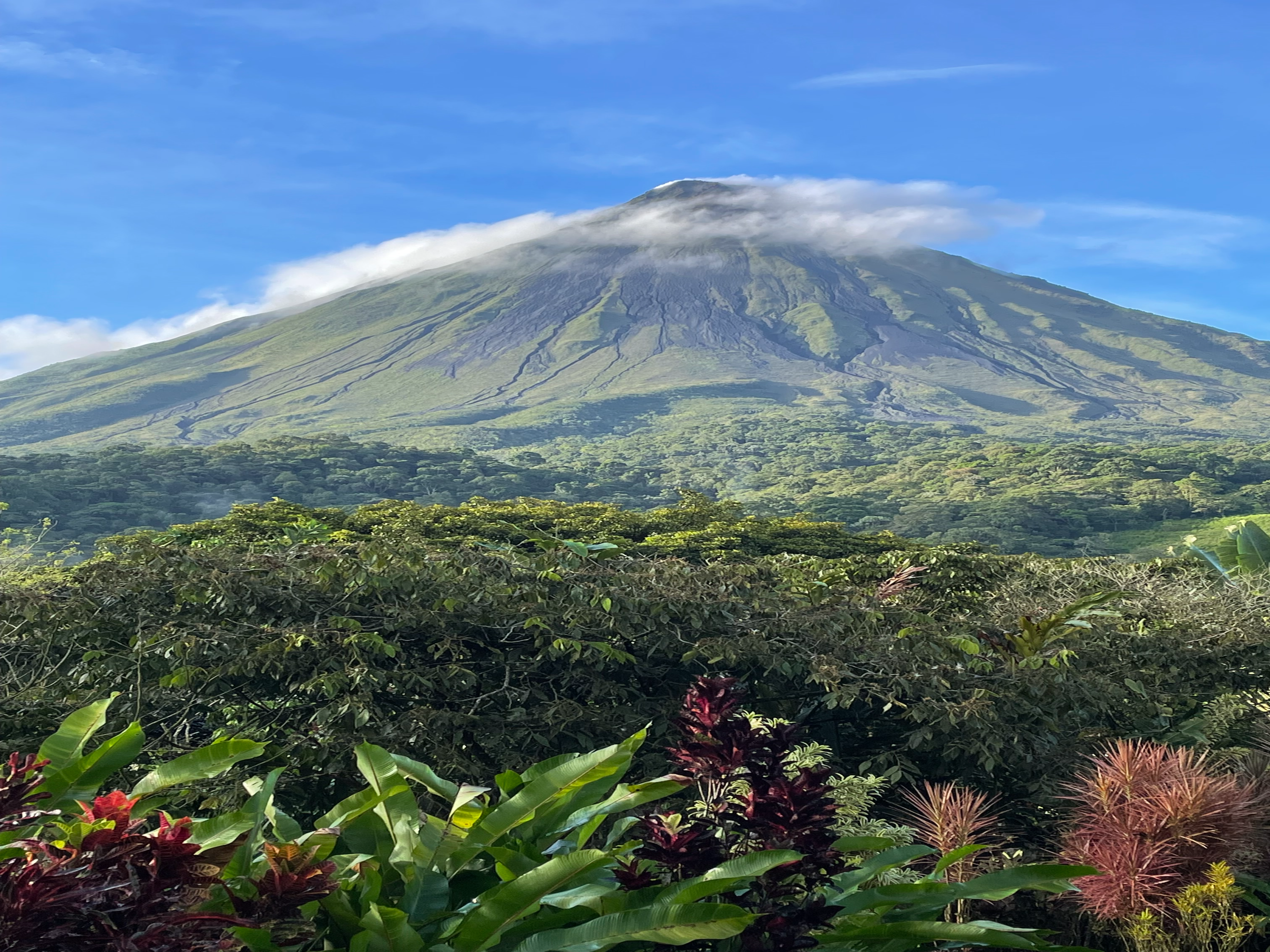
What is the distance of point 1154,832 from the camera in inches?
158

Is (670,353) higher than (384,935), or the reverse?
(670,353)

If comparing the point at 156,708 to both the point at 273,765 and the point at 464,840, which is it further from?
the point at 464,840

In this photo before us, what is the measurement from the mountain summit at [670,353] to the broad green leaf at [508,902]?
90780mm

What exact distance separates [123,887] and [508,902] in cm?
98

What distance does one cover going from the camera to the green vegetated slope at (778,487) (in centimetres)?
3978

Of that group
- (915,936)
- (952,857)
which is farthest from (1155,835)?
(915,936)

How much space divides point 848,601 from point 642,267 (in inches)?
5849

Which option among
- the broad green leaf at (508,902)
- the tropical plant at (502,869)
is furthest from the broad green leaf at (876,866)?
the broad green leaf at (508,902)

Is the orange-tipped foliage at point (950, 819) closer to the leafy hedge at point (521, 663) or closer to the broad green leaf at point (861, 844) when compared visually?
the leafy hedge at point (521, 663)

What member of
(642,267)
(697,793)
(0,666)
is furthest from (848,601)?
(642,267)

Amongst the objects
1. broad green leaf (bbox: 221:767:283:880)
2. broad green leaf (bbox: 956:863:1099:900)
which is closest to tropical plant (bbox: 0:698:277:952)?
broad green leaf (bbox: 221:767:283:880)

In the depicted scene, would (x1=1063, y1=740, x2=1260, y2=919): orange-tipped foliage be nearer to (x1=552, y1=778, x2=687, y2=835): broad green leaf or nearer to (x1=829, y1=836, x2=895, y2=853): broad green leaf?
(x1=829, y1=836, x2=895, y2=853): broad green leaf

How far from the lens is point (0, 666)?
5.92 m

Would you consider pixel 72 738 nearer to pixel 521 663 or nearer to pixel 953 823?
pixel 521 663
